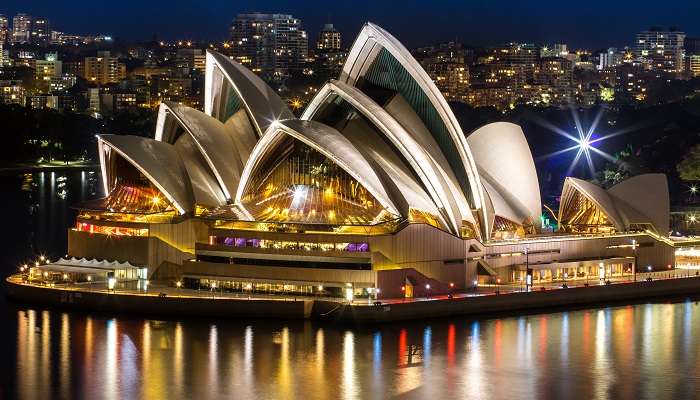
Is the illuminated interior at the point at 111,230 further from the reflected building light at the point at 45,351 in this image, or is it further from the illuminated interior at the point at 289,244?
the reflected building light at the point at 45,351

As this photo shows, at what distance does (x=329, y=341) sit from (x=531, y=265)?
11.3 m

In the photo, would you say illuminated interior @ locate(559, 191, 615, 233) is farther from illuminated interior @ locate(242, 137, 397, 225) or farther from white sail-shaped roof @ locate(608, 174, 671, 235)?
illuminated interior @ locate(242, 137, 397, 225)

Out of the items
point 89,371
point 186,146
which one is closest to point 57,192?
point 186,146

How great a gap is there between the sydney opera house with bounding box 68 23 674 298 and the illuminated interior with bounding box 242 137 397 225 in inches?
1.9

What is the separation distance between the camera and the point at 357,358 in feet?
125

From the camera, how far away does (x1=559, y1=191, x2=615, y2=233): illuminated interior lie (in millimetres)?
52844

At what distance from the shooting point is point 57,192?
9769 centimetres

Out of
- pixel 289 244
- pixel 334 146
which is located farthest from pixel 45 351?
pixel 334 146

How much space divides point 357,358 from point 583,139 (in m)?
98.7

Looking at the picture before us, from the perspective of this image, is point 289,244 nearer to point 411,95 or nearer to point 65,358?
point 411,95

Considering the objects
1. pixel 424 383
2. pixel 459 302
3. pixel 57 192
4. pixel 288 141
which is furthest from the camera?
pixel 57 192

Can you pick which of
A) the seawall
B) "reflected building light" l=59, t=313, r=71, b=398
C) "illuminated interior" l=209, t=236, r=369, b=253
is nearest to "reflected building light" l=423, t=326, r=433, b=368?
the seawall

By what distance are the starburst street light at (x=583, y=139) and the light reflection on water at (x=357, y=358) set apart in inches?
2599

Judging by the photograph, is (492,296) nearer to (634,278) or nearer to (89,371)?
(634,278)
